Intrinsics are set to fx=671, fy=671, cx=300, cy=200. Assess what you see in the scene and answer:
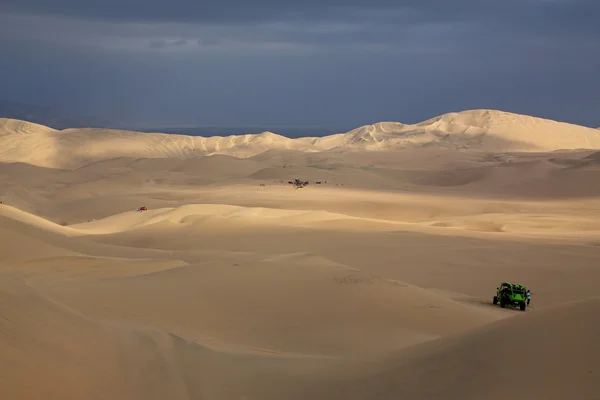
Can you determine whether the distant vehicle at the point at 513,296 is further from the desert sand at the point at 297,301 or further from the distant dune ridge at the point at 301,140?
the distant dune ridge at the point at 301,140

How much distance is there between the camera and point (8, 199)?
34.4m

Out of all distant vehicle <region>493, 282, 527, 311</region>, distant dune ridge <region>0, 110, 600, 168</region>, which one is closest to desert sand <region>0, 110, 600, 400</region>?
distant vehicle <region>493, 282, 527, 311</region>

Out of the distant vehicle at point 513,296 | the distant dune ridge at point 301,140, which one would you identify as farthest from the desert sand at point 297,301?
the distant dune ridge at point 301,140

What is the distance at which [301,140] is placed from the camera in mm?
107562

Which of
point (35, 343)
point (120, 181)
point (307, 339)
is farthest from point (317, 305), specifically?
point (120, 181)

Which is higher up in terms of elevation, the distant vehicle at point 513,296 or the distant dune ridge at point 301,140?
the distant dune ridge at point 301,140

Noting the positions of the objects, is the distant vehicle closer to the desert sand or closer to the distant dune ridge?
the desert sand

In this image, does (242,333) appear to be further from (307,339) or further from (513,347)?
(513,347)

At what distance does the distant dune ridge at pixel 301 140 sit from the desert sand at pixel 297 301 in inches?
1577

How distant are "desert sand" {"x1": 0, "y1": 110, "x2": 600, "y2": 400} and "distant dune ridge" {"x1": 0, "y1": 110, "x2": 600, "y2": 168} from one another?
40.1 metres

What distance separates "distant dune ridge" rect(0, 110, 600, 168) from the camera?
7631cm

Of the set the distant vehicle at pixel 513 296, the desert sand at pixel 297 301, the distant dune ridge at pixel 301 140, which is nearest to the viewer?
the desert sand at pixel 297 301

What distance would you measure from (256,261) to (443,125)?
3495 inches

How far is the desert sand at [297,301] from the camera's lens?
6059 millimetres
